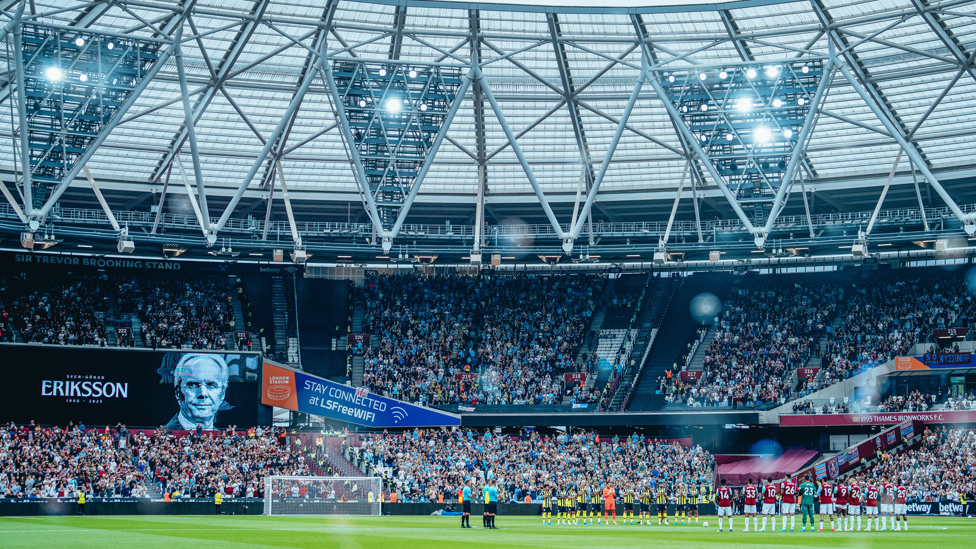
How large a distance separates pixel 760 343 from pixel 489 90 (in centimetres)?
2829

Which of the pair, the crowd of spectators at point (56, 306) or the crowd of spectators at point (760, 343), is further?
the crowd of spectators at point (760, 343)

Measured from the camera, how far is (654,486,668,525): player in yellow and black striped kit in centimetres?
4247

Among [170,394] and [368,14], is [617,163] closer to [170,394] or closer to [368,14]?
[368,14]

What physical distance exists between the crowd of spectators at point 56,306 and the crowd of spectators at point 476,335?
1685 centimetres

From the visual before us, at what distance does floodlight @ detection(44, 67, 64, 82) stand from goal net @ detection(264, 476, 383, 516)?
2125 cm

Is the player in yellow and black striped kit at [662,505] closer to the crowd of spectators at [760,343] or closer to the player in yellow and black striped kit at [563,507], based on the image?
the player in yellow and black striped kit at [563,507]

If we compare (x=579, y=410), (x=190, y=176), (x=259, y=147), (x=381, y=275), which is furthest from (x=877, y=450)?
(x=190, y=176)

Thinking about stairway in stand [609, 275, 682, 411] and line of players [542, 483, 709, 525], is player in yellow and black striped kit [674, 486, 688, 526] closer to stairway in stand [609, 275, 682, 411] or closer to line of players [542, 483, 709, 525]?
line of players [542, 483, 709, 525]

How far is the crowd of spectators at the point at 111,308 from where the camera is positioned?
185ft

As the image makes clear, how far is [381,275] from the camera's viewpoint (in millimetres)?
69750

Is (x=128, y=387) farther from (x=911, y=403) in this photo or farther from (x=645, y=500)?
(x=911, y=403)

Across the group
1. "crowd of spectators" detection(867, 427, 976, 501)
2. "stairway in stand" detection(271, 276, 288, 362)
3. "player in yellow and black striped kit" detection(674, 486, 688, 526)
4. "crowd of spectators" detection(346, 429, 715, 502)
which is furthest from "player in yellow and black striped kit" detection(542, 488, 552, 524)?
"stairway in stand" detection(271, 276, 288, 362)

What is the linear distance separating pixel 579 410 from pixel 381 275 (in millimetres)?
17954

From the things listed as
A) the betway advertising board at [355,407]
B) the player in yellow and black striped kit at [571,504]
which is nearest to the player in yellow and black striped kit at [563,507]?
the player in yellow and black striped kit at [571,504]
